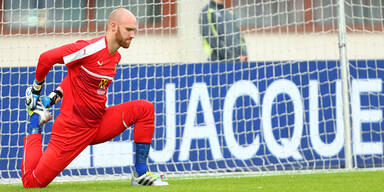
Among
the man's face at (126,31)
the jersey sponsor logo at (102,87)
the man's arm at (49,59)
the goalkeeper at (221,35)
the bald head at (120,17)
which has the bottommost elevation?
the jersey sponsor logo at (102,87)

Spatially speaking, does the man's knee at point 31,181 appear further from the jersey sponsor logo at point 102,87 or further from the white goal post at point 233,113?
the white goal post at point 233,113

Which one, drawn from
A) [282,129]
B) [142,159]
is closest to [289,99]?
[282,129]

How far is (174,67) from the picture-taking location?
7750 millimetres

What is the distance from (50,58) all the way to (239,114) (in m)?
3.21

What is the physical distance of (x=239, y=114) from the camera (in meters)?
7.83

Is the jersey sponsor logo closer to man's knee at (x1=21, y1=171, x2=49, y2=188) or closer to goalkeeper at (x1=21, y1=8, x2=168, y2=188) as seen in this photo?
goalkeeper at (x1=21, y1=8, x2=168, y2=188)

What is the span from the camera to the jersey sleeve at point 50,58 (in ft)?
16.5

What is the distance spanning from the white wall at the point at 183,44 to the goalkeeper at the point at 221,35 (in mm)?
133

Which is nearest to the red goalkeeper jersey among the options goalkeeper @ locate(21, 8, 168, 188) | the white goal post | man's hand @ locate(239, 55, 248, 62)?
goalkeeper @ locate(21, 8, 168, 188)

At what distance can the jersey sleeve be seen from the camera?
16.5ft

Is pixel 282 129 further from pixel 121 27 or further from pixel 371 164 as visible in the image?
pixel 121 27

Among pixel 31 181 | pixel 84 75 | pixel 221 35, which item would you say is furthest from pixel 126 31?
pixel 221 35

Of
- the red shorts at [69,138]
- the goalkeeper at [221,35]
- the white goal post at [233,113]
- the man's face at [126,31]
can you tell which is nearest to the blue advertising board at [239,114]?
the white goal post at [233,113]

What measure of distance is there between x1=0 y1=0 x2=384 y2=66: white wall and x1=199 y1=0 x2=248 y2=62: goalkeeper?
0.44 ft
